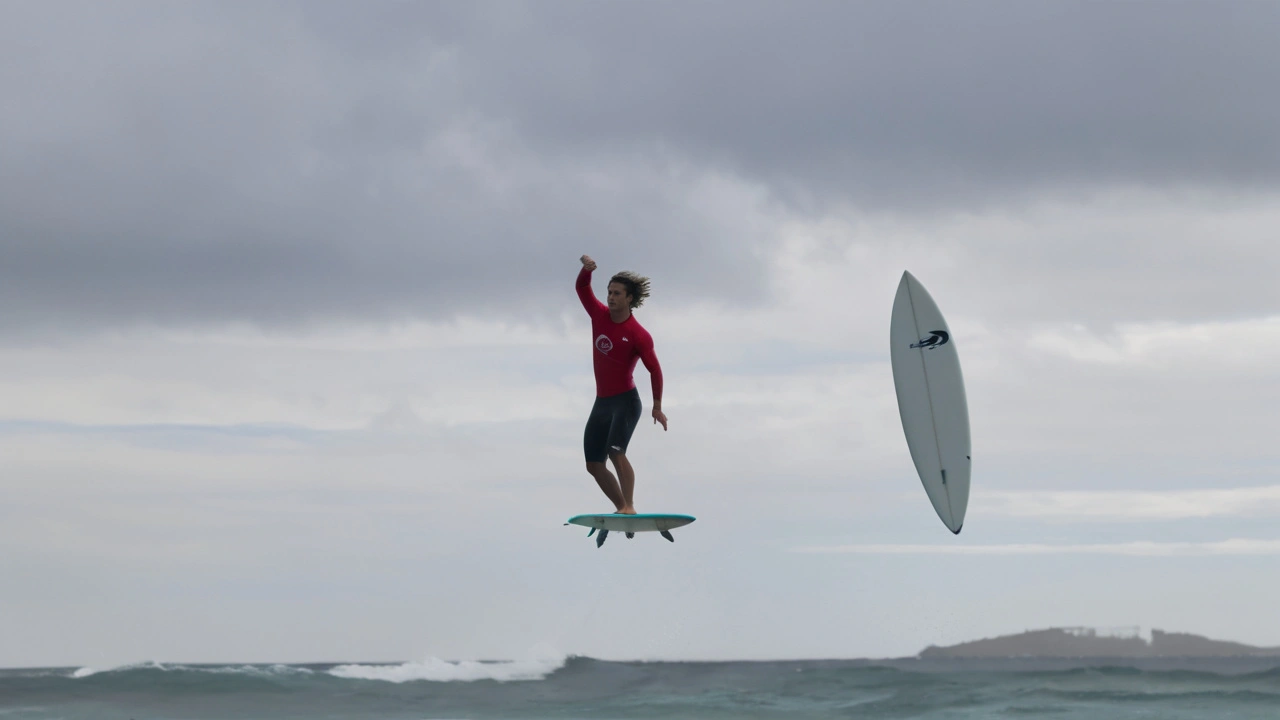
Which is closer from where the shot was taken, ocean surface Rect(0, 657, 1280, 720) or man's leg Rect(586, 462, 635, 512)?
man's leg Rect(586, 462, 635, 512)

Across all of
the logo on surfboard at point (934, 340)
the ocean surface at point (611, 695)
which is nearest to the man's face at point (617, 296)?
the logo on surfboard at point (934, 340)

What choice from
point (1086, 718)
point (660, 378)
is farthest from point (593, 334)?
point (1086, 718)

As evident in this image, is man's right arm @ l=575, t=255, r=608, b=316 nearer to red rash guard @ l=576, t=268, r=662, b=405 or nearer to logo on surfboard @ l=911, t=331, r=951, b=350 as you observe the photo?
red rash guard @ l=576, t=268, r=662, b=405

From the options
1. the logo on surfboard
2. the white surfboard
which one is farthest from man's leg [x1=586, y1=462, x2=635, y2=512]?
the logo on surfboard

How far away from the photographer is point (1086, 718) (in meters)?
38.7

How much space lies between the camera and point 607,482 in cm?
1703

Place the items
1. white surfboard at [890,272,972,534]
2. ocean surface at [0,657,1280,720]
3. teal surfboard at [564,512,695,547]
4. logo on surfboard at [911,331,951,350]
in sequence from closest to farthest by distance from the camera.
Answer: teal surfboard at [564,512,695,547] < white surfboard at [890,272,972,534] < logo on surfboard at [911,331,951,350] < ocean surface at [0,657,1280,720]

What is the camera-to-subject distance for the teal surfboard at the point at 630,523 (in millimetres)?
16484

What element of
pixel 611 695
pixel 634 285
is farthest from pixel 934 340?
pixel 611 695

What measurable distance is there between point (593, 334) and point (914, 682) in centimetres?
3633

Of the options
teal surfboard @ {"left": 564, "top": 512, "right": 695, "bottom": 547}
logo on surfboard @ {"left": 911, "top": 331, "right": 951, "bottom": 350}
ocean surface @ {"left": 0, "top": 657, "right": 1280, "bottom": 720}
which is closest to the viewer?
teal surfboard @ {"left": 564, "top": 512, "right": 695, "bottom": 547}

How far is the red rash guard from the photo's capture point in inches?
653

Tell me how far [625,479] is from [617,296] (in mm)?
2481

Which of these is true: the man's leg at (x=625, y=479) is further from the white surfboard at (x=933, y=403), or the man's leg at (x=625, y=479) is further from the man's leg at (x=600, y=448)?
the white surfboard at (x=933, y=403)
